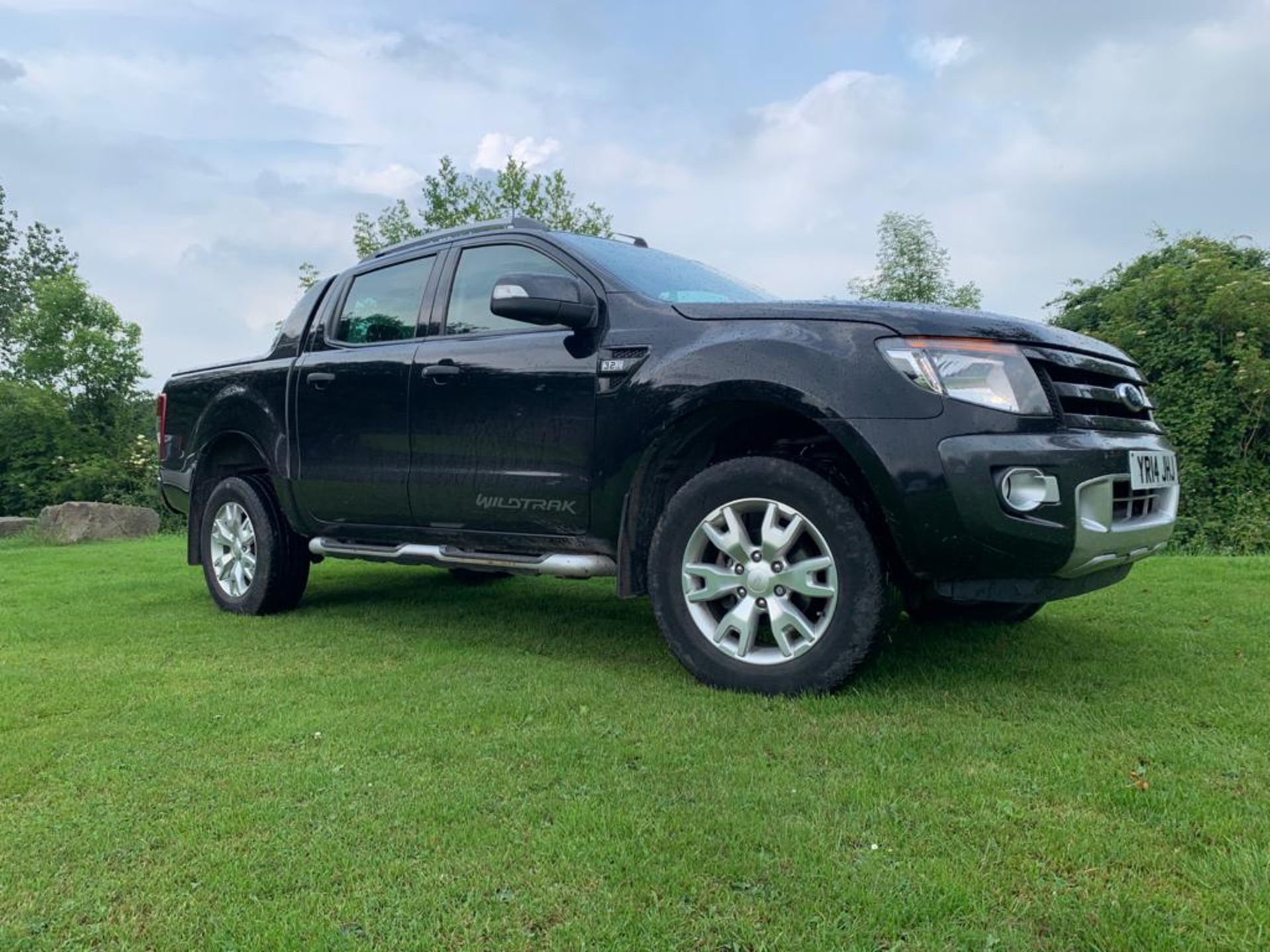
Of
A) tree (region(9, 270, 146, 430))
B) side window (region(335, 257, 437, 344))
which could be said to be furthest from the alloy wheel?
tree (region(9, 270, 146, 430))

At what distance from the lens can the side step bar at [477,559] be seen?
359 centimetres

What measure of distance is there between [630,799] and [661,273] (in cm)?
250

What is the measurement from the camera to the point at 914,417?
112 inches

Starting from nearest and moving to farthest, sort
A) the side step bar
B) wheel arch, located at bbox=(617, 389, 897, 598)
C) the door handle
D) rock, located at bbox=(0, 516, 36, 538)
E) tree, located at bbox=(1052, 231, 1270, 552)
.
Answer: wheel arch, located at bbox=(617, 389, 897, 598) → the side step bar → the door handle → tree, located at bbox=(1052, 231, 1270, 552) → rock, located at bbox=(0, 516, 36, 538)

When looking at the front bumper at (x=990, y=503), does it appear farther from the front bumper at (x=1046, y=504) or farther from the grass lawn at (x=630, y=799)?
the grass lawn at (x=630, y=799)

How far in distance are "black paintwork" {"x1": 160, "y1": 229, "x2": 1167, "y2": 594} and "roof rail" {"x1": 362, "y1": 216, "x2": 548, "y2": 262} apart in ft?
0.21

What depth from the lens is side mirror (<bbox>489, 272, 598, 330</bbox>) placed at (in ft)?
11.2

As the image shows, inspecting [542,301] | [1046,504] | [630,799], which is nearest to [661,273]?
[542,301]

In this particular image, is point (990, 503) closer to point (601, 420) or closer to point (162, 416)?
point (601, 420)

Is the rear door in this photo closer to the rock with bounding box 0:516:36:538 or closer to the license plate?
the license plate

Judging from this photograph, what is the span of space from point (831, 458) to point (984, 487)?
0.67 m

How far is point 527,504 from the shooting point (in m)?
3.75

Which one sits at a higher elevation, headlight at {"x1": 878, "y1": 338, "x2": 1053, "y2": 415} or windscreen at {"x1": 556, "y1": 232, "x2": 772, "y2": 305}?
windscreen at {"x1": 556, "y1": 232, "x2": 772, "y2": 305}

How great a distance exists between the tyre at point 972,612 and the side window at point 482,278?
2159 mm
